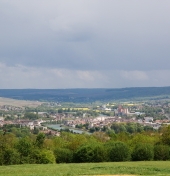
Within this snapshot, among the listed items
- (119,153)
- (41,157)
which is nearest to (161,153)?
(119,153)

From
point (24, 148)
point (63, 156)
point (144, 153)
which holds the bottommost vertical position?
point (63, 156)

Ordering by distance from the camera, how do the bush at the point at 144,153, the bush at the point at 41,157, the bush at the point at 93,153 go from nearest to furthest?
the bush at the point at 41,157, the bush at the point at 93,153, the bush at the point at 144,153

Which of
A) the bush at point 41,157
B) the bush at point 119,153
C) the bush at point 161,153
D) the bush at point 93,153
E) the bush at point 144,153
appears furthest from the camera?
the bush at point 161,153

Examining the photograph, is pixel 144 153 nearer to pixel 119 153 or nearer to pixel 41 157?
pixel 119 153

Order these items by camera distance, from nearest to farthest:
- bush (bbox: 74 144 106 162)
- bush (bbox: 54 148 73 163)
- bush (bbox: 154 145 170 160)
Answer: bush (bbox: 74 144 106 162) < bush (bbox: 154 145 170 160) < bush (bbox: 54 148 73 163)

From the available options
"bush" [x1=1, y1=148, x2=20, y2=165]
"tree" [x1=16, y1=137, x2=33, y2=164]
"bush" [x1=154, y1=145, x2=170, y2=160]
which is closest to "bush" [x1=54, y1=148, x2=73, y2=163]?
"tree" [x1=16, y1=137, x2=33, y2=164]

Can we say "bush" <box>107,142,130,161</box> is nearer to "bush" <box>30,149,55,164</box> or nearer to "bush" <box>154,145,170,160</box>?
"bush" <box>154,145,170,160</box>

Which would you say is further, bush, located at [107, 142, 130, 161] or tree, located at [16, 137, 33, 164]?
tree, located at [16, 137, 33, 164]

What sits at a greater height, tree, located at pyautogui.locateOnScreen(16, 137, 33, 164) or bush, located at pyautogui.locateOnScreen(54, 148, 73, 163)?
tree, located at pyautogui.locateOnScreen(16, 137, 33, 164)

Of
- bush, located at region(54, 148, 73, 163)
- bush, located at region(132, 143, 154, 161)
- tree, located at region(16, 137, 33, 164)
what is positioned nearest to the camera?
bush, located at region(132, 143, 154, 161)

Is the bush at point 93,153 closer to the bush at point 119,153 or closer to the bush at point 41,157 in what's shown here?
the bush at point 119,153

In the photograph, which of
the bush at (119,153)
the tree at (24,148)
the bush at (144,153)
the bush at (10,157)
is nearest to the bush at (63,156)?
the tree at (24,148)

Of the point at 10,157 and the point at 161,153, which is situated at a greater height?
the point at 10,157

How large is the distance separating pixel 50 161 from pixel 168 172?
27.3 meters
